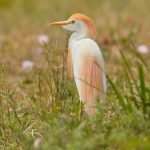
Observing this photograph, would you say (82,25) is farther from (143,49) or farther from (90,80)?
(143,49)

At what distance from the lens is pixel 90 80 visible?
3955 mm

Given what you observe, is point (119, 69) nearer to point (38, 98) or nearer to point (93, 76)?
point (38, 98)

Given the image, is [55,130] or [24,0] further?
[24,0]

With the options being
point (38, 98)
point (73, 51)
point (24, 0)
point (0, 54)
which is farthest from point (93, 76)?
point (24, 0)

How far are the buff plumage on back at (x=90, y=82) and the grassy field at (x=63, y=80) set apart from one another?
79 millimetres

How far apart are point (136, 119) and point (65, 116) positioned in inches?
19.5

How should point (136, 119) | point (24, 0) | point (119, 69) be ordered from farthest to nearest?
point (24, 0)
point (119, 69)
point (136, 119)

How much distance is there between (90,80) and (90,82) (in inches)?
0.4

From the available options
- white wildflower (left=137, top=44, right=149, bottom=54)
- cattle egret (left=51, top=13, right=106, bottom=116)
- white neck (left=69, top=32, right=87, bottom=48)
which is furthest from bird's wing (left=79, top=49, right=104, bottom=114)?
white wildflower (left=137, top=44, right=149, bottom=54)

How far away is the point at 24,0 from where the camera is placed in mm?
10461

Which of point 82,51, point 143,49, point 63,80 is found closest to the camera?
point 82,51

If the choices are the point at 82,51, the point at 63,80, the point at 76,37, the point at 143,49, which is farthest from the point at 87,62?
the point at 143,49

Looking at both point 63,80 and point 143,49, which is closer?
point 63,80

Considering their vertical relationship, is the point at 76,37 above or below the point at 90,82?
above
